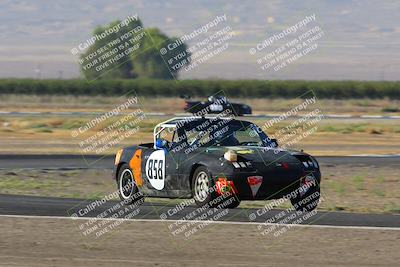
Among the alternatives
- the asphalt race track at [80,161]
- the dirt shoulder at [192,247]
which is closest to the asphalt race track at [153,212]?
the dirt shoulder at [192,247]

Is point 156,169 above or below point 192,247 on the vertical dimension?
above

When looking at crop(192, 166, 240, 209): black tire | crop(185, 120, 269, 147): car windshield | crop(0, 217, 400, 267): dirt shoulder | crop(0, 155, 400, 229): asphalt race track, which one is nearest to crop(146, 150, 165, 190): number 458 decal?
crop(0, 155, 400, 229): asphalt race track

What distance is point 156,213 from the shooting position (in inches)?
611

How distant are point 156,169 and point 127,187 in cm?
104

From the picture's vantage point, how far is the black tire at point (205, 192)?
623 inches

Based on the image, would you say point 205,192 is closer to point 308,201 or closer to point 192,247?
point 308,201

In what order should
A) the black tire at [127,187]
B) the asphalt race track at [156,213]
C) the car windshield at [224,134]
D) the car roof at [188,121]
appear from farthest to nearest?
the black tire at [127,187]
the car roof at [188,121]
the car windshield at [224,134]
the asphalt race track at [156,213]

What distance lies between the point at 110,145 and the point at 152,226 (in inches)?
934

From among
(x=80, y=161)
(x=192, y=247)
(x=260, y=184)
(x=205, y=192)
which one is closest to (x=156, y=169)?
(x=205, y=192)

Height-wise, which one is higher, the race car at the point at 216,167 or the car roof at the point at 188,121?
the car roof at the point at 188,121

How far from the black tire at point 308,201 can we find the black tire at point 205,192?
0.91 metres

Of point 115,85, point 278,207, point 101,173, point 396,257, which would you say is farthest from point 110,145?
point 115,85

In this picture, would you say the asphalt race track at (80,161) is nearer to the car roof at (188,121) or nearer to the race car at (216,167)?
the race car at (216,167)

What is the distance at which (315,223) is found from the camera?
1425 centimetres
